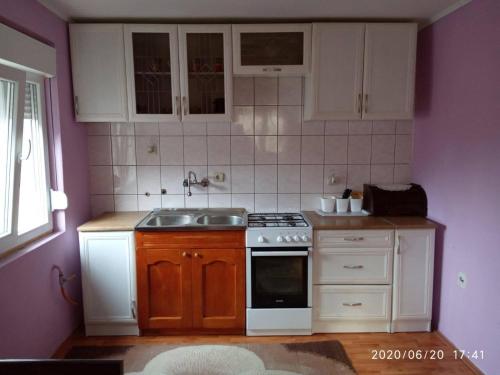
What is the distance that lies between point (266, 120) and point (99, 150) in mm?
1410

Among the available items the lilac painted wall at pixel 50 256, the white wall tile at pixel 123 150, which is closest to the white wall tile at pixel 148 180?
the white wall tile at pixel 123 150

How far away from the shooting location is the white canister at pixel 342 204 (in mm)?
2979

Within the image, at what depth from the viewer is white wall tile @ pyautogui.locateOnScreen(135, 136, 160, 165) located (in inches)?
119

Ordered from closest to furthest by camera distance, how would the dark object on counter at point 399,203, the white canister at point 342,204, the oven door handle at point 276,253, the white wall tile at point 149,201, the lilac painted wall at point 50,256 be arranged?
1. the lilac painted wall at point 50,256
2. the oven door handle at point 276,253
3. the dark object on counter at point 399,203
4. the white canister at point 342,204
5. the white wall tile at point 149,201

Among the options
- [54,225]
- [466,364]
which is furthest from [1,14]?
[466,364]

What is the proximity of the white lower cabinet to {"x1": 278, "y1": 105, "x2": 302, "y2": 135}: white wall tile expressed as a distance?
57.9 inches

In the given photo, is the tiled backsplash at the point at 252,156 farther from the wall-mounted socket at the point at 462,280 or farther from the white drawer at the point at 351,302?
the wall-mounted socket at the point at 462,280

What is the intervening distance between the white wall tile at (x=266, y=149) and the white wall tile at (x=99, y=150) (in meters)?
1.24

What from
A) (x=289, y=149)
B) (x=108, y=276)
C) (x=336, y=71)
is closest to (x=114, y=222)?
(x=108, y=276)

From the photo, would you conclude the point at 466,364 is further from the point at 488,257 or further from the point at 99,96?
the point at 99,96

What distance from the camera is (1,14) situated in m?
1.85

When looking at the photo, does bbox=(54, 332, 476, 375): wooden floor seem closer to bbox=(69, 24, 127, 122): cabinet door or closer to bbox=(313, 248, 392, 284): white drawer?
bbox=(313, 248, 392, 284): white drawer

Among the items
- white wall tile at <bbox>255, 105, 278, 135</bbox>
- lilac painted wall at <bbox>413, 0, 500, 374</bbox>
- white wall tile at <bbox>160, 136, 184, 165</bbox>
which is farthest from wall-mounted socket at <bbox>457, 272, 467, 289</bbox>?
white wall tile at <bbox>160, 136, 184, 165</bbox>

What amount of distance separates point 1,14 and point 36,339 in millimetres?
1835
